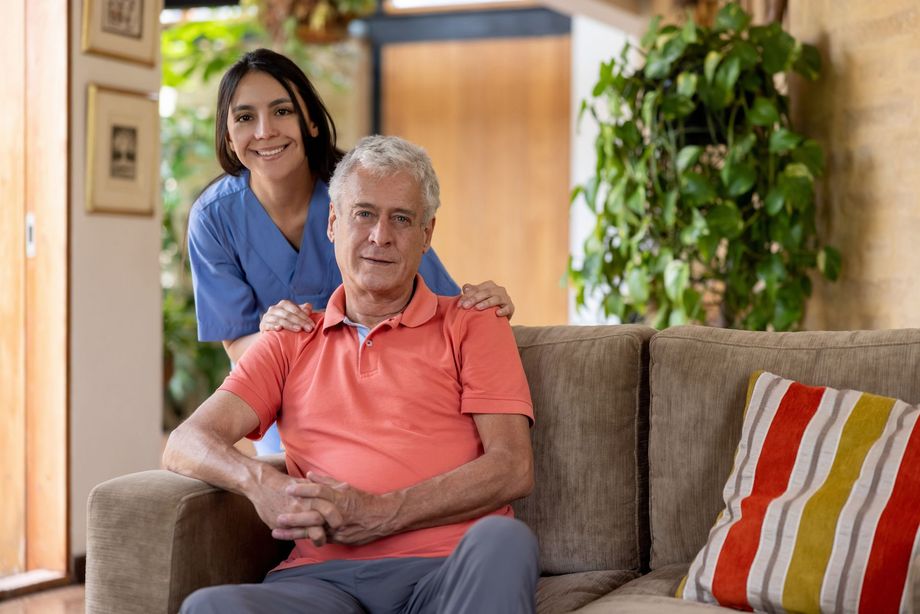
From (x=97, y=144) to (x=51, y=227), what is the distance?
0.31 metres

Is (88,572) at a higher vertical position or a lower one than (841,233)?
lower

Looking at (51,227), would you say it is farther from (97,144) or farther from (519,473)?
(519,473)

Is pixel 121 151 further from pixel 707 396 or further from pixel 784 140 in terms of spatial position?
pixel 707 396

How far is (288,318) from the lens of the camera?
2.15 m

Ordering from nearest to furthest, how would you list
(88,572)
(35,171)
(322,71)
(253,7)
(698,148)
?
(88,572) < (698,148) < (35,171) < (253,7) < (322,71)

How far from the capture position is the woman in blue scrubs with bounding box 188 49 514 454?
2.37 m

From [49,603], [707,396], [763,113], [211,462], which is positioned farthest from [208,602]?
[763,113]

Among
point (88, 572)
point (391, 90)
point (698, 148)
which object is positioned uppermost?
point (391, 90)

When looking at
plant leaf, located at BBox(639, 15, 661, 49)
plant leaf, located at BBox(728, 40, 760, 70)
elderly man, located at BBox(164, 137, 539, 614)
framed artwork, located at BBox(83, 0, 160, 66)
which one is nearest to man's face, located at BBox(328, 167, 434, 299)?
elderly man, located at BBox(164, 137, 539, 614)

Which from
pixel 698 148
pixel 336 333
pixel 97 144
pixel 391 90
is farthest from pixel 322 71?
pixel 336 333

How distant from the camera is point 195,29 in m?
6.03

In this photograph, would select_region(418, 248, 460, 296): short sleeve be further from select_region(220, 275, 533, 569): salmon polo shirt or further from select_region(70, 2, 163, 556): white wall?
select_region(70, 2, 163, 556): white wall

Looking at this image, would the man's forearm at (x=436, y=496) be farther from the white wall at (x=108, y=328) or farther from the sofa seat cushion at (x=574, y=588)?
the white wall at (x=108, y=328)

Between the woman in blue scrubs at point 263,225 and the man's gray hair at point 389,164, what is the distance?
284 mm
